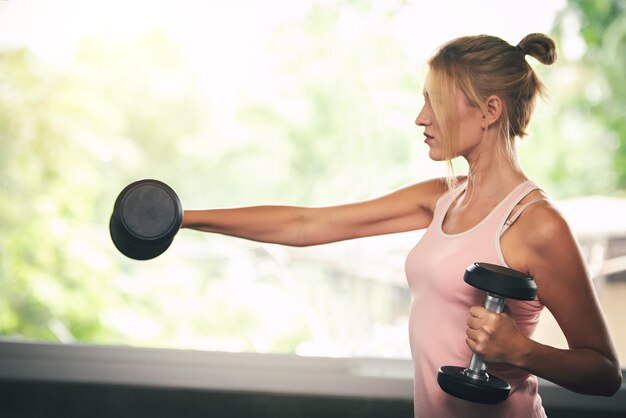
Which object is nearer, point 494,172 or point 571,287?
point 571,287

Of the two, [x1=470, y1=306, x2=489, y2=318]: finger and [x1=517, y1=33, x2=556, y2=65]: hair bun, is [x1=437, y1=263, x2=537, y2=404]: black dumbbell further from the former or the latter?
[x1=517, y1=33, x2=556, y2=65]: hair bun

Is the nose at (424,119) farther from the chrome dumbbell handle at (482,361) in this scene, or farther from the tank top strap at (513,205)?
the chrome dumbbell handle at (482,361)

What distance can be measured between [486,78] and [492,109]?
6 centimetres

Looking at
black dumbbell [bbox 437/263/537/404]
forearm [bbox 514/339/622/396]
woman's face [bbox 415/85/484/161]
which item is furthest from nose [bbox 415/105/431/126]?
forearm [bbox 514/339/622/396]

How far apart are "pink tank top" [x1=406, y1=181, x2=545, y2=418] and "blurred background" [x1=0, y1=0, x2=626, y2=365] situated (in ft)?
3.26

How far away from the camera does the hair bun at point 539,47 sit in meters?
1.35

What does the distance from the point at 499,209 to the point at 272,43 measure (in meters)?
1.24

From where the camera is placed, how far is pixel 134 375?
2.30 meters

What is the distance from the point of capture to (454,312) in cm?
131

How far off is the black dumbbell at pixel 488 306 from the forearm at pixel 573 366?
65 mm

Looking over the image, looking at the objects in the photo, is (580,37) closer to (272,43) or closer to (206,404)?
(272,43)

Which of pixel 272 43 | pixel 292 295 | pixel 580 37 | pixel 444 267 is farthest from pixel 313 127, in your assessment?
pixel 444 267

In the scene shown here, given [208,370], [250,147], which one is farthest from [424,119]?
[208,370]

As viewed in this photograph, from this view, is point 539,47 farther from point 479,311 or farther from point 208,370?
point 208,370
